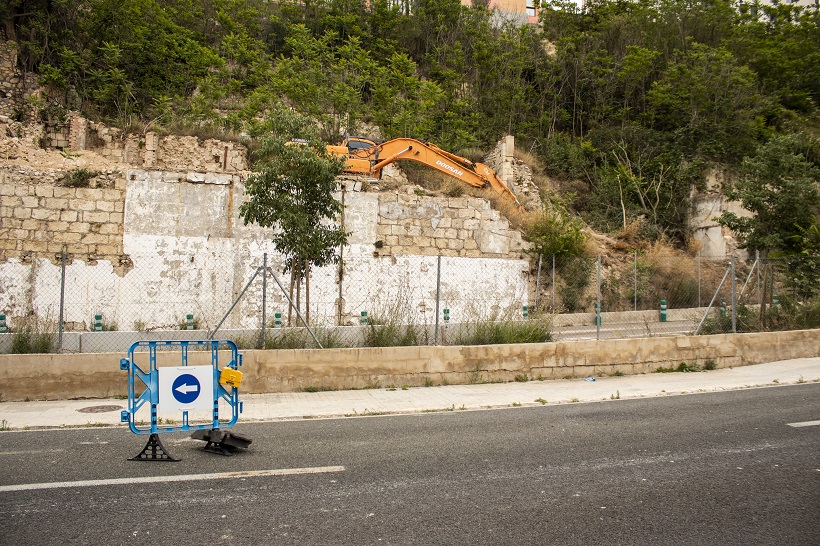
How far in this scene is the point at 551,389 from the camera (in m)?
10.2

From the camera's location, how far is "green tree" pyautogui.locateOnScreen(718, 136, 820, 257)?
20484 millimetres

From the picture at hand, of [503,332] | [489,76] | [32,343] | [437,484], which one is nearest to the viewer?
[437,484]

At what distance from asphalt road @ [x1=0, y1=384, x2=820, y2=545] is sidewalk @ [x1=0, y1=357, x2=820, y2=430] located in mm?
709

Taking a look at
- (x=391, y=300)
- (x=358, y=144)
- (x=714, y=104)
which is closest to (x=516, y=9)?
(x=714, y=104)

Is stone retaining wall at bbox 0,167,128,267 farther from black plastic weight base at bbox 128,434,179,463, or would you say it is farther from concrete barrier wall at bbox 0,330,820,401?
black plastic weight base at bbox 128,434,179,463

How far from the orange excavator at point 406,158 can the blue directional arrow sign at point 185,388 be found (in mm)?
15615

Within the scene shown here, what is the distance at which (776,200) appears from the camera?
20859mm

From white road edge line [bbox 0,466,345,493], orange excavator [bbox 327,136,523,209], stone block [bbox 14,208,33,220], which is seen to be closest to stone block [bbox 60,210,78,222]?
stone block [bbox 14,208,33,220]

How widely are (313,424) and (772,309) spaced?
40.3ft

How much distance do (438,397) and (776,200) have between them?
17.8m

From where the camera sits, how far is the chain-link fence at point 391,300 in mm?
11789

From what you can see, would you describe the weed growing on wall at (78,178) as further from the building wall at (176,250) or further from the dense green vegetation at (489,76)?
the dense green vegetation at (489,76)

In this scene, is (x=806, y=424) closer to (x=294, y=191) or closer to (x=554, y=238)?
(x=294, y=191)

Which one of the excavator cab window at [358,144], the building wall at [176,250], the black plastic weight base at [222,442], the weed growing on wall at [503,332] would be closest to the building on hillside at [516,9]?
the excavator cab window at [358,144]
